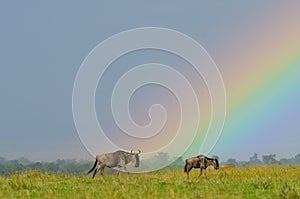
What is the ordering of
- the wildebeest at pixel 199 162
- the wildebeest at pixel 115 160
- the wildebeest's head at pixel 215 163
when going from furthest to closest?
the wildebeest at pixel 115 160, the wildebeest's head at pixel 215 163, the wildebeest at pixel 199 162

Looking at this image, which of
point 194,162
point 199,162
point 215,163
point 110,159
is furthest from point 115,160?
point 215,163

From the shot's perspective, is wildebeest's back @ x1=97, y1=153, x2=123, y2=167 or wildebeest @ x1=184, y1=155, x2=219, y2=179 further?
wildebeest's back @ x1=97, y1=153, x2=123, y2=167

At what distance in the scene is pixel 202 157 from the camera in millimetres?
25109

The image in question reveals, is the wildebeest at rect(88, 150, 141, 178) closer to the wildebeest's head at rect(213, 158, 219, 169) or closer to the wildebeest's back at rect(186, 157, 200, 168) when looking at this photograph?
the wildebeest's back at rect(186, 157, 200, 168)

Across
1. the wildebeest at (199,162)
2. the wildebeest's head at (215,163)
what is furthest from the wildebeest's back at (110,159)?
the wildebeest's head at (215,163)

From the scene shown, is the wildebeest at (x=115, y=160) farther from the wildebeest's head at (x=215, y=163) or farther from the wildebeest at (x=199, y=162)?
the wildebeest's head at (x=215, y=163)

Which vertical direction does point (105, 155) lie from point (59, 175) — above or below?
above

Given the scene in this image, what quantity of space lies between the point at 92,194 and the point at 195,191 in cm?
362

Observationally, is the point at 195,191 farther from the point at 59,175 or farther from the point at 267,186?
the point at 59,175

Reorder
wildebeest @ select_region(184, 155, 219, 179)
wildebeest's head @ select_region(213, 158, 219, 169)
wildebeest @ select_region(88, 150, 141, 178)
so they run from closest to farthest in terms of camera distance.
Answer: wildebeest @ select_region(184, 155, 219, 179) < wildebeest's head @ select_region(213, 158, 219, 169) < wildebeest @ select_region(88, 150, 141, 178)

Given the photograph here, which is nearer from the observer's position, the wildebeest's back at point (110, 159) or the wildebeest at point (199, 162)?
the wildebeest at point (199, 162)

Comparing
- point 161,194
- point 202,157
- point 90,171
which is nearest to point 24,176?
point 90,171

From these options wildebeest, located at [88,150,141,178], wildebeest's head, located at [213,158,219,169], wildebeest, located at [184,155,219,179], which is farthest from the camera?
wildebeest, located at [88,150,141,178]

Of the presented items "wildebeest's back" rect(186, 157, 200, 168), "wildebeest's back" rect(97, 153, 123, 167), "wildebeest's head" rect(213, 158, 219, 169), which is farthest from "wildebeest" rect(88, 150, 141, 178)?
"wildebeest's head" rect(213, 158, 219, 169)
